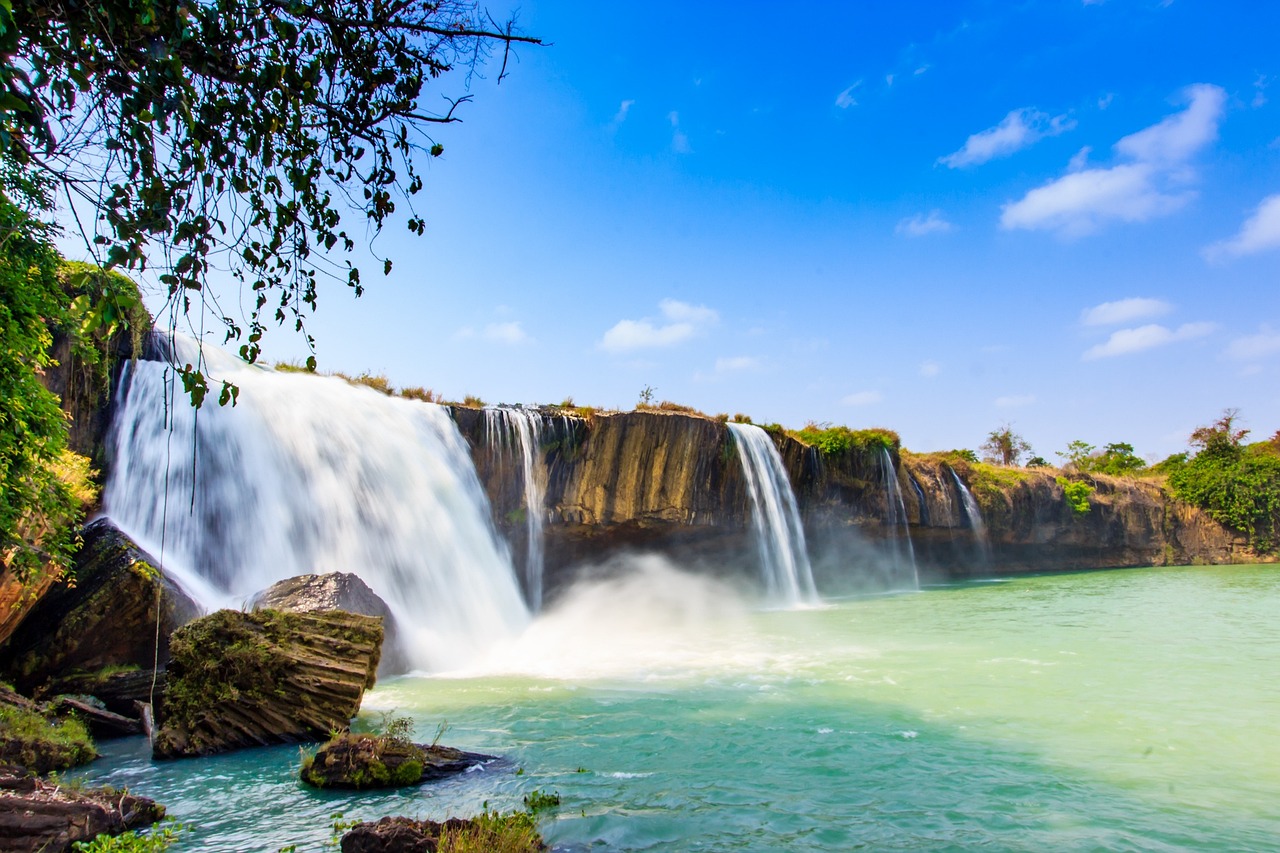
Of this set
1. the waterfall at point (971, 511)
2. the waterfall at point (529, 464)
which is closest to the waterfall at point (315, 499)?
the waterfall at point (529, 464)

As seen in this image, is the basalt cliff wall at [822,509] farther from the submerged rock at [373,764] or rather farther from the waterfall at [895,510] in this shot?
the submerged rock at [373,764]

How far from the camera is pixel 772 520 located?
25078mm

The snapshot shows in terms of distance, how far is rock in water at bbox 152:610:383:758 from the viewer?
24.3 feet

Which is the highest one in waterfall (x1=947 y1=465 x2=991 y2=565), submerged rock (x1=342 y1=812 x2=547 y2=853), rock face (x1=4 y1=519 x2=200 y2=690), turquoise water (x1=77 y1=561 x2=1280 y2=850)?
waterfall (x1=947 y1=465 x2=991 y2=565)

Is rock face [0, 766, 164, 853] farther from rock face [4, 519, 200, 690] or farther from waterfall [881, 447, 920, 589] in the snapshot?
waterfall [881, 447, 920, 589]

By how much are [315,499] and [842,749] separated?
1127 centimetres

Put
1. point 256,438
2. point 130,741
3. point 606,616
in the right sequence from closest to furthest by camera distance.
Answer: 1. point 130,741
2. point 256,438
3. point 606,616

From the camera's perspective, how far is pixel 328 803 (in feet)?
19.5

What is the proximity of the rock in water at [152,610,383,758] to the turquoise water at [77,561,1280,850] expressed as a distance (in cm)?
28

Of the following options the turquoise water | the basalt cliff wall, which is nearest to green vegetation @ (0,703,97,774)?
the turquoise water

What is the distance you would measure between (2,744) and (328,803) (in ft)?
8.66

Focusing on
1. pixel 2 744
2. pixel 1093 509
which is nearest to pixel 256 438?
pixel 2 744

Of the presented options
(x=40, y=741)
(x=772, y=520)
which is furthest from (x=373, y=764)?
(x=772, y=520)

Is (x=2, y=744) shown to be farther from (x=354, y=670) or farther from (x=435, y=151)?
(x=435, y=151)
